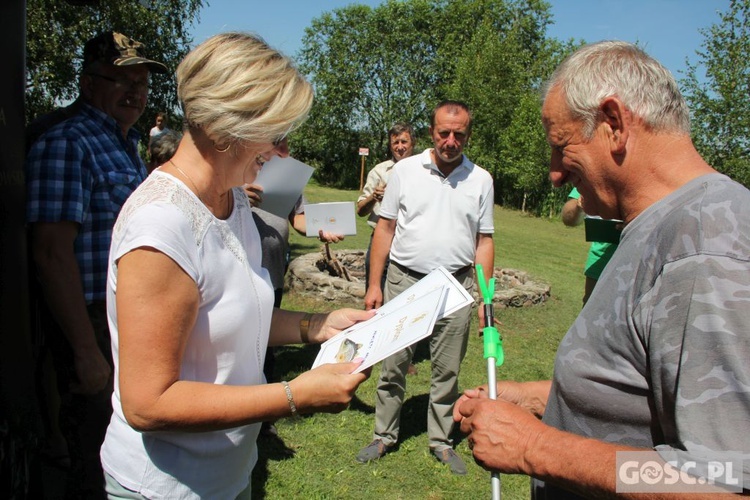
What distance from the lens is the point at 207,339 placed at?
58.9 inches

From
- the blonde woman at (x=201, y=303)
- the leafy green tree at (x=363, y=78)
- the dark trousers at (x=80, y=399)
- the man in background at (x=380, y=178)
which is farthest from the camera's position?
the leafy green tree at (x=363, y=78)

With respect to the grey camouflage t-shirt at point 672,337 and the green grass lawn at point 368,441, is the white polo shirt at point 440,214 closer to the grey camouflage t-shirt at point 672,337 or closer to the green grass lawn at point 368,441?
the green grass lawn at point 368,441

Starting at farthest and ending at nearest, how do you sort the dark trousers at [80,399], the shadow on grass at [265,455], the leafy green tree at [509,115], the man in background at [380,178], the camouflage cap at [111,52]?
the leafy green tree at [509,115] → the man in background at [380,178] → the shadow on grass at [265,455] → the camouflage cap at [111,52] → the dark trousers at [80,399]

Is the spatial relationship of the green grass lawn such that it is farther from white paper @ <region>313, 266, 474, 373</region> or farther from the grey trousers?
white paper @ <region>313, 266, 474, 373</region>

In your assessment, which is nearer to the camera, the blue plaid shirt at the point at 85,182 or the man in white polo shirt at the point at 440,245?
the blue plaid shirt at the point at 85,182

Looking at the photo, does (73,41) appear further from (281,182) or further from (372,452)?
(372,452)

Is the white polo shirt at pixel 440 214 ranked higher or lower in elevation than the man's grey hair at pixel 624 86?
lower

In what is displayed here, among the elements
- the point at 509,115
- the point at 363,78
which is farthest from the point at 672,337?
the point at 363,78

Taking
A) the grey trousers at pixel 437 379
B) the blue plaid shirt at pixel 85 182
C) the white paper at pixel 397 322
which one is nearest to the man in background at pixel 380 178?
the grey trousers at pixel 437 379

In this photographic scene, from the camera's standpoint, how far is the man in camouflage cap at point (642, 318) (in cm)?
106

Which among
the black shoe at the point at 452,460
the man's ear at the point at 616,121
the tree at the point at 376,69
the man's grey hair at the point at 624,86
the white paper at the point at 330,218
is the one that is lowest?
the black shoe at the point at 452,460

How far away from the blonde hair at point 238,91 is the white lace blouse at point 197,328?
20 cm

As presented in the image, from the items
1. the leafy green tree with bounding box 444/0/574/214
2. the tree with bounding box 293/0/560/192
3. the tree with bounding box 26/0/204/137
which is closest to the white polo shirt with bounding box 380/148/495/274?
the tree with bounding box 26/0/204/137

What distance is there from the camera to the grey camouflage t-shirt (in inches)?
41.2
